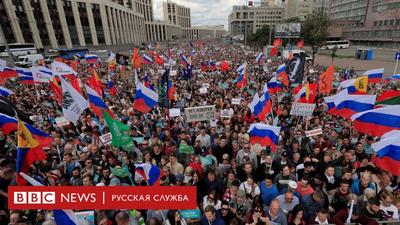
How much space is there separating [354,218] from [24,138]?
620 cm

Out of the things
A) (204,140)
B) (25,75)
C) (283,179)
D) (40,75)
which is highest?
(40,75)

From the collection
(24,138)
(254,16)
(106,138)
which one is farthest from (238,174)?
(254,16)

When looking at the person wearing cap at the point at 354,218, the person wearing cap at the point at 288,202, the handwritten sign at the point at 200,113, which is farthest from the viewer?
the handwritten sign at the point at 200,113

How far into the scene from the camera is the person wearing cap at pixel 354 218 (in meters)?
3.72

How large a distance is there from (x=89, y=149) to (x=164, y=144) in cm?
215

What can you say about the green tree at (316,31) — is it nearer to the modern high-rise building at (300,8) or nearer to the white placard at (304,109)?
the white placard at (304,109)

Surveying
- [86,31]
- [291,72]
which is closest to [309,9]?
[86,31]

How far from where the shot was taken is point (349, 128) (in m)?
8.30

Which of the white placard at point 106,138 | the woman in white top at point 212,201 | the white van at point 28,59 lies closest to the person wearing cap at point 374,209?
the woman in white top at point 212,201

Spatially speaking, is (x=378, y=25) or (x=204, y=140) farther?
(x=378, y=25)

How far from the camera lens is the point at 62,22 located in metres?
55.0

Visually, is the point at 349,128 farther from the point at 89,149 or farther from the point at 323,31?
the point at 323,31

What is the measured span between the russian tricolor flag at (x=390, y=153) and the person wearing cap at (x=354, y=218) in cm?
104

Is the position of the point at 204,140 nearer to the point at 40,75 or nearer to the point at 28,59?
the point at 40,75
